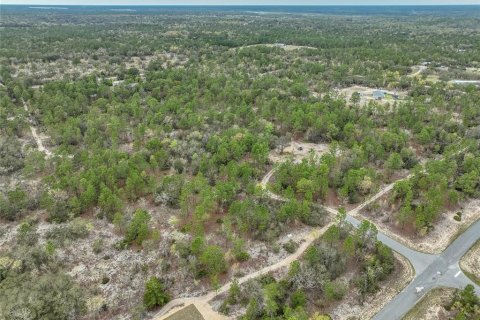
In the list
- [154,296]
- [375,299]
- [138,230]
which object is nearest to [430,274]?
[375,299]

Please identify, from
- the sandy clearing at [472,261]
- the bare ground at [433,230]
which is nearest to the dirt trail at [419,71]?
the bare ground at [433,230]

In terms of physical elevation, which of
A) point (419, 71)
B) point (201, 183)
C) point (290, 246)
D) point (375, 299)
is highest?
point (419, 71)

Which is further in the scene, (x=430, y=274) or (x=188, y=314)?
(x=430, y=274)

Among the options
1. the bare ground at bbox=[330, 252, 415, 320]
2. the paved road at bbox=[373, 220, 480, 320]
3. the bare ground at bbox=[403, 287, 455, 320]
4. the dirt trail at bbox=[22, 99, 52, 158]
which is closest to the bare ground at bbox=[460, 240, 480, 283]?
the paved road at bbox=[373, 220, 480, 320]

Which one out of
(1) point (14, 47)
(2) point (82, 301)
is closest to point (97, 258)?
(2) point (82, 301)

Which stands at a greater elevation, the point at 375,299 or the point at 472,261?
the point at 472,261

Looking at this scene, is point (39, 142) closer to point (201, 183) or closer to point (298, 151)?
point (201, 183)

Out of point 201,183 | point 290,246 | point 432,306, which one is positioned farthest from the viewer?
point 201,183

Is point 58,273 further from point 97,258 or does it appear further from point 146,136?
point 146,136
